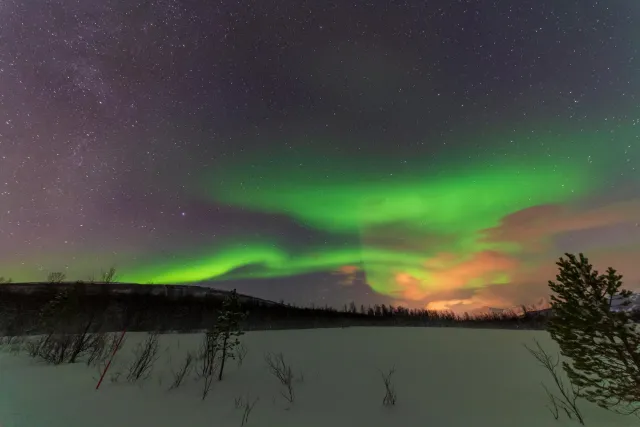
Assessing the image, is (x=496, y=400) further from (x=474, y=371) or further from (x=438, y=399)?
(x=474, y=371)

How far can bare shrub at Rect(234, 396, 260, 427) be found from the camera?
8969mm

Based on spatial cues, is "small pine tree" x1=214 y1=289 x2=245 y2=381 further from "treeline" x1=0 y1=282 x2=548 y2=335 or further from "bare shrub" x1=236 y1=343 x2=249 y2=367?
"treeline" x1=0 y1=282 x2=548 y2=335

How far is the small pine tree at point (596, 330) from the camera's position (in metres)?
8.17

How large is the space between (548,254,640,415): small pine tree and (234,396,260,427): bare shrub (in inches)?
397

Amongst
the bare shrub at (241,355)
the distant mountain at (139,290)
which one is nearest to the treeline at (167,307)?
the distant mountain at (139,290)

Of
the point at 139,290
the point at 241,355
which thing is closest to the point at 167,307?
the point at 139,290

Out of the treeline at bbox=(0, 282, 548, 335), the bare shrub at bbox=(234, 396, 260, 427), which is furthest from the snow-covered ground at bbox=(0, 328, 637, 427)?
the treeline at bbox=(0, 282, 548, 335)

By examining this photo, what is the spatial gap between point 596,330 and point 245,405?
11742 mm

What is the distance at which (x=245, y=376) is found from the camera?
15.0m

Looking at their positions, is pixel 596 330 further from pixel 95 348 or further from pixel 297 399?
pixel 95 348

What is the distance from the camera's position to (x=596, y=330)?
8.68m

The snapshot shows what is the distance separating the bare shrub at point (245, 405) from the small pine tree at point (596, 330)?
33.1 feet

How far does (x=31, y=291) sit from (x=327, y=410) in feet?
293

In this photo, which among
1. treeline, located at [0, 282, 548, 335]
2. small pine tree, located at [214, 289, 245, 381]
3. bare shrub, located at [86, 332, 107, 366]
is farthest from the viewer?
treeline, located at [0, 282, 548, 335]
